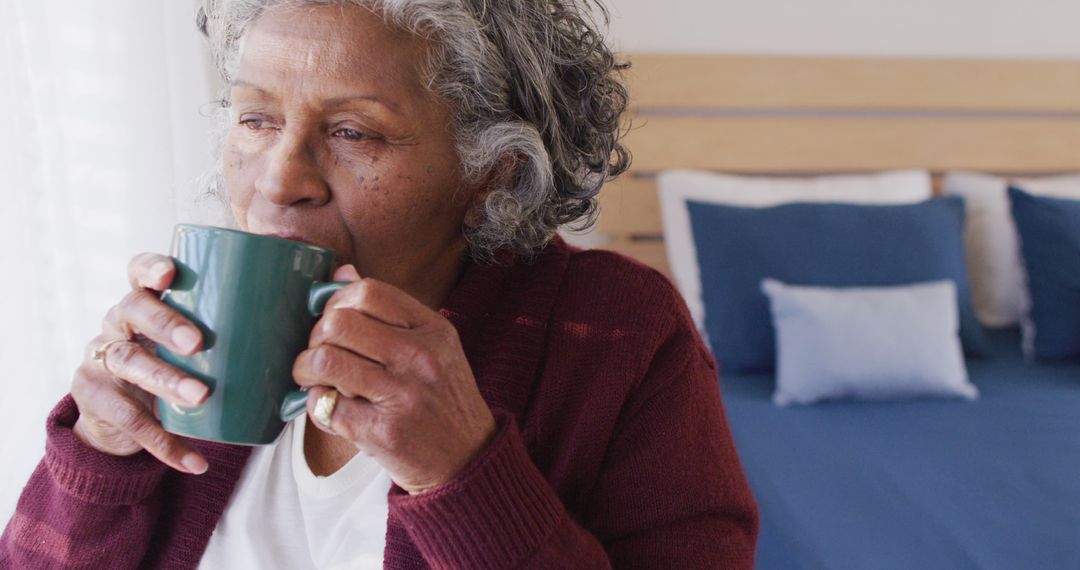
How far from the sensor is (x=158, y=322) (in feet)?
1.88

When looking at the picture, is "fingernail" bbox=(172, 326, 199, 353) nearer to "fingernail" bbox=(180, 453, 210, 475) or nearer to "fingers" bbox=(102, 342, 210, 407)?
"fingers" bbox=(102, 342, 210, 407)

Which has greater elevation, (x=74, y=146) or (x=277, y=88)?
(x=277, y=88)

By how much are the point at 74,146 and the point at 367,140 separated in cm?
65

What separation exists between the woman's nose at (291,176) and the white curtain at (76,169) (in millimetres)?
441

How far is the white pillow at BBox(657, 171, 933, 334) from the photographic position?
2432 millimetres

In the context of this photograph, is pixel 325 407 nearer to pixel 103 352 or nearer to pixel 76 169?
pixel 103 352

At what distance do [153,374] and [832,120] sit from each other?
97.4 inches

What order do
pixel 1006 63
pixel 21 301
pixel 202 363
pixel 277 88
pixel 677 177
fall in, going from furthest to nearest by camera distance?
1. pixel 1006 63
2. pixel 677 177
3. pixel 21 301
4. pixel 277 88
5. pixel 202 363

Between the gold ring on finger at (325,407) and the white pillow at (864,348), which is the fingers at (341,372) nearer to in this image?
the gold ring on finger at (325,407)

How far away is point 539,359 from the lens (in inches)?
35.7

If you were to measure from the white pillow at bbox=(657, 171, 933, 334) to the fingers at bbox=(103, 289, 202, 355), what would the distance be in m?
1.92

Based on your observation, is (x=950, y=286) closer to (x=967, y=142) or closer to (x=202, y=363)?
(x=967, y=142)

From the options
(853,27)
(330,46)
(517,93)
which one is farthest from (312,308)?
(853,27)

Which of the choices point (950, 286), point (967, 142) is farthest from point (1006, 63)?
point (950, 286)
